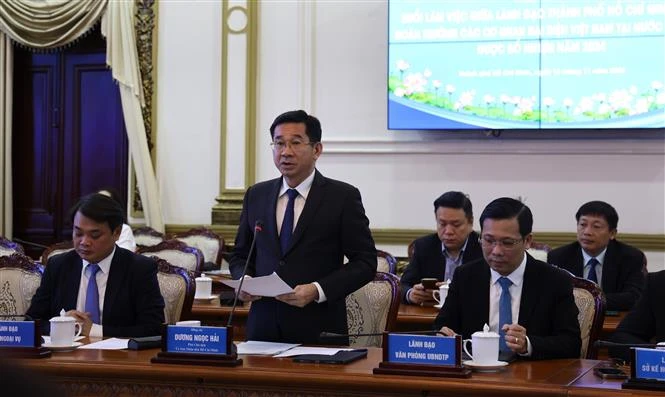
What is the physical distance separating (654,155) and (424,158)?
5.35 feet

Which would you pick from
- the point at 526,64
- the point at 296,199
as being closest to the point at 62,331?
the point at 296,199

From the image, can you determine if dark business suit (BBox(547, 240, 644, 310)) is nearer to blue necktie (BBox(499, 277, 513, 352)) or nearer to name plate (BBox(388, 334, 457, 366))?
blue necktie (BBox(499, 277, 513, 352))

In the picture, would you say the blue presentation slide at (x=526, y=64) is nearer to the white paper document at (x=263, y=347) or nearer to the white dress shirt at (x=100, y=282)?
the white dress shirt at (x=100, y=282)

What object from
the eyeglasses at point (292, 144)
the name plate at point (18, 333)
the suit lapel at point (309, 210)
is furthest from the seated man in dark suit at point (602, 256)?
the name plate at point (18, 333)

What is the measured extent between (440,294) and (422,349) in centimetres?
180

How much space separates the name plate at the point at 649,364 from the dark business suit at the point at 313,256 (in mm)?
990

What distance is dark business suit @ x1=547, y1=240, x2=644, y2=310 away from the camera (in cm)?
478

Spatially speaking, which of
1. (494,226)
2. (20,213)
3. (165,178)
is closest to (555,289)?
(494,226)

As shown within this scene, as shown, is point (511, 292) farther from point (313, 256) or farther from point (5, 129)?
point (5, 129)

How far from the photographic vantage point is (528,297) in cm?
292

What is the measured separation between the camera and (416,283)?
4906 mm

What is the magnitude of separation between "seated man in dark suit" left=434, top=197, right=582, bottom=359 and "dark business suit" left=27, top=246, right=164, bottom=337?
1.02 m

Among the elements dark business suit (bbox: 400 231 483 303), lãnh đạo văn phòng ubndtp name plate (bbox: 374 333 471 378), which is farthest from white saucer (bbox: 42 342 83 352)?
dark business suit (bbox: 400 231 483 303)

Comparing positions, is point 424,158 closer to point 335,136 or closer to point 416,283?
point 335,136
